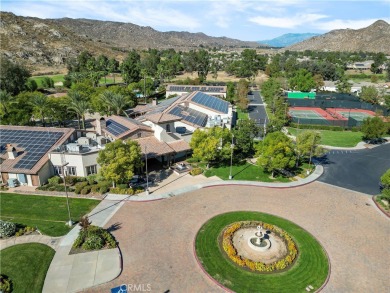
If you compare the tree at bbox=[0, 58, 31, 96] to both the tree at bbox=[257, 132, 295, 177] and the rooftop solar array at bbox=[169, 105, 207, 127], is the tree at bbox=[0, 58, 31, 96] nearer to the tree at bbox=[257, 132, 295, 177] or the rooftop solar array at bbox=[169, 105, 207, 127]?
the rooftop solar array at bbox=[169, 105, 207, 127]

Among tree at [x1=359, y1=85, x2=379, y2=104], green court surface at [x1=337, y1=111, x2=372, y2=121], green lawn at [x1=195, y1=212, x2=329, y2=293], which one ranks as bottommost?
green lawn at [x1=195, y1=212, x2=329, y2=293]

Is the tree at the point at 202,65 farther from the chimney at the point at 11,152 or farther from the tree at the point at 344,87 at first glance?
the chimney at the point at 11,152

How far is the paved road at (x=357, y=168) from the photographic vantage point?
44.8 metres

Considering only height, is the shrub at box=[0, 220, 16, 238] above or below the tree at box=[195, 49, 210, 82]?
below

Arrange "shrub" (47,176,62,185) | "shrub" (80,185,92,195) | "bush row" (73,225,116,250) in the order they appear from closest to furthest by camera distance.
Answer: "bush row" (73,225,116,250)
"shrub" (80,185,92,195)
"shrub" (47,176,62,185)

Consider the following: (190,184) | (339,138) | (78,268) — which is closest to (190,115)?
(190,184)

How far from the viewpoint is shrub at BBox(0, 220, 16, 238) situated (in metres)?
30.5

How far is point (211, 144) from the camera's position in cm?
4619

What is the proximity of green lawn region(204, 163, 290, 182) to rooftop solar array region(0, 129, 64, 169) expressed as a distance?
1055 inches

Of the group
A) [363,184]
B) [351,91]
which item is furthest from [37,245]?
[351,91]

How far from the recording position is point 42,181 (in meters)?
42.2

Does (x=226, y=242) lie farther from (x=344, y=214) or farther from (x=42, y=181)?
(x=42, y=181)

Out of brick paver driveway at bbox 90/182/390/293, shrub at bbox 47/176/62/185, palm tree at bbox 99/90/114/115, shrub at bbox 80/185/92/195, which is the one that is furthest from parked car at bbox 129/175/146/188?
palm tree at bbox 99/90/114/115

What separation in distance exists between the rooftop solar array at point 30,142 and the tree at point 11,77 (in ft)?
168
